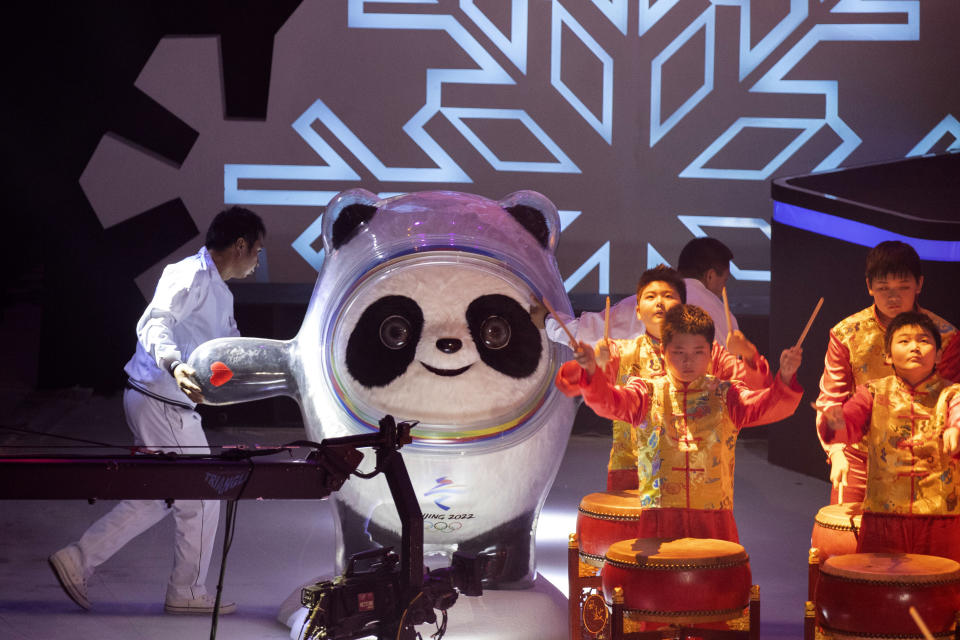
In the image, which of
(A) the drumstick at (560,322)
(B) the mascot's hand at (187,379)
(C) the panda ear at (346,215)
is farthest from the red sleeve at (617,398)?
(B) the mascot's hand at (187,379)

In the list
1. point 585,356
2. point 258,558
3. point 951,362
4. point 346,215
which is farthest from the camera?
point 258,558

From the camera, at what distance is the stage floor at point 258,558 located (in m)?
4.49

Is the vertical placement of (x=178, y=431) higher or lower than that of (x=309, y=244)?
lower

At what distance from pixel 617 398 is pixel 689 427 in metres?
0.23

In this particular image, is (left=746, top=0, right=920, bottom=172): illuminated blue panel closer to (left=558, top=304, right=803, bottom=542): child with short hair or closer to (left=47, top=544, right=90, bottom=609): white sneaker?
(left=558, top=304, right=803, bottom=542): child with short hair

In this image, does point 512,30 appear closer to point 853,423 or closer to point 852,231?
point 852,231

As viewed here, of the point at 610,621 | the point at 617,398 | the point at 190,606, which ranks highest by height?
the point at 617,398

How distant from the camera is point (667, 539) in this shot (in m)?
3.54

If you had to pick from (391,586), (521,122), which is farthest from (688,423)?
Result: (521,122)

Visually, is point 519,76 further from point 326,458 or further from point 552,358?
point 326,458

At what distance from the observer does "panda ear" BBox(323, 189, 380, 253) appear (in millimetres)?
4383

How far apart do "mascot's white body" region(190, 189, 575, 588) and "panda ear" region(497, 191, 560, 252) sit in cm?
12

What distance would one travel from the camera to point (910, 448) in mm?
Result: 3615

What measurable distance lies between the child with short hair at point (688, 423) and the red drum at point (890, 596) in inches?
15.2
